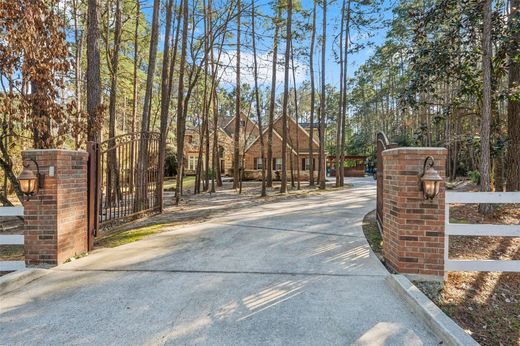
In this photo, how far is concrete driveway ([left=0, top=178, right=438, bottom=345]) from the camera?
247 centimetres

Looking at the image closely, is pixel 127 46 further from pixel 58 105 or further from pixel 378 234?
pixel 378 234

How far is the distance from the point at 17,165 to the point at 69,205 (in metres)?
9.61

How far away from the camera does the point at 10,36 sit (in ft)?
16.1

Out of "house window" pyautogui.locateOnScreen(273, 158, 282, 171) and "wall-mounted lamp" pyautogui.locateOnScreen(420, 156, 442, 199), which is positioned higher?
"house window" pyautogui.locateOnScreen(273, 158, 282, 171)

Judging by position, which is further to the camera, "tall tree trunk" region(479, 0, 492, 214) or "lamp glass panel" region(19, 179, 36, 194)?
"tall tree trunk" region(479, 0, 492, 214)

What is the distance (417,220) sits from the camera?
3.50 meters

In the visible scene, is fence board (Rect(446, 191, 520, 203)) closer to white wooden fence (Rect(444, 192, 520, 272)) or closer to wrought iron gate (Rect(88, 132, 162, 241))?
white wooden fence (Rect(444, 192, 520, 272))

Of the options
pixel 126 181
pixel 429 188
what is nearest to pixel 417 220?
pixel 429 188

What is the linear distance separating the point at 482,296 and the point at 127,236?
18.6ft

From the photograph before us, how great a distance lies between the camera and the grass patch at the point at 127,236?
5.30m

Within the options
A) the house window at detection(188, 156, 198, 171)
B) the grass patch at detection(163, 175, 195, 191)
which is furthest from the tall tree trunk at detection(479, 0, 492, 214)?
the house window at detection(188, 156, 198, 171)

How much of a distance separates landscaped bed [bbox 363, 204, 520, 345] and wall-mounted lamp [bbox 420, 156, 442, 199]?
3.42 ft

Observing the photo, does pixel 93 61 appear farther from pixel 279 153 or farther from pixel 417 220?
pixel 279 153

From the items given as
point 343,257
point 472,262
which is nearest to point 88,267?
point 343,257
